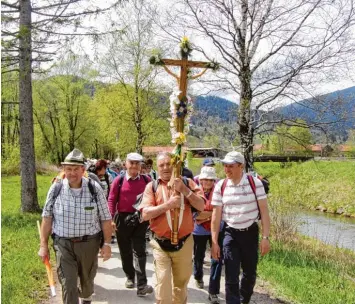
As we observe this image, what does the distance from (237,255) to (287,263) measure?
3098mm

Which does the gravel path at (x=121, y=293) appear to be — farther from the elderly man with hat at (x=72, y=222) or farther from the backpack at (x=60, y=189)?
the backpack at (x=60, y=189)

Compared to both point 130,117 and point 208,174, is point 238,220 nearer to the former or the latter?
point 208,174

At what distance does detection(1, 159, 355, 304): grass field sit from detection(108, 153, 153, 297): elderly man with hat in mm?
1251

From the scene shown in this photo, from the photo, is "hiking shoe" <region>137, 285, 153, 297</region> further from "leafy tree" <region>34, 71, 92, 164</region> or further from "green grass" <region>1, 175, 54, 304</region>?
"leafy tree" <region>34, 71, 92, 164</region>

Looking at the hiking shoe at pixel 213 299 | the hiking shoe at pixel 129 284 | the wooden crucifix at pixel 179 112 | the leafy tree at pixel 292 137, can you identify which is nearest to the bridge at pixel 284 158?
the leafy tree at pixel 292 137

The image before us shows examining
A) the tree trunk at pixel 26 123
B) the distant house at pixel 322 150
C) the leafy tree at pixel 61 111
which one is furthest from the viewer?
the leafy tree at pixel 61 111

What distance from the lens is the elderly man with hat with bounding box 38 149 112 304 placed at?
452 cm

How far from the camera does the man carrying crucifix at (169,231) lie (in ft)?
14.4

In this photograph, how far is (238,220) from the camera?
192 inches

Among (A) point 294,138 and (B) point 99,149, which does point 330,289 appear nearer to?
(A) point 294,138

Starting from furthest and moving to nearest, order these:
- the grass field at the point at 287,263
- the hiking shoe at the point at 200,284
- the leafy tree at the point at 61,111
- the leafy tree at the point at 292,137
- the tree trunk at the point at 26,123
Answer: the leafy tree at the point at 61,111 → the tree trunk at the point at 26,123 → the leafy tree at the point at 292,137 → the hiking shoe at the point at 200,284 → the grass field at the point at 287,263

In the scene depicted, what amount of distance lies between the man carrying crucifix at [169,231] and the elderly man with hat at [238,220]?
21.5 inches

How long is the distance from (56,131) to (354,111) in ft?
131

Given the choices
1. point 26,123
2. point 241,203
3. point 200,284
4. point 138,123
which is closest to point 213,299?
point 200,284
